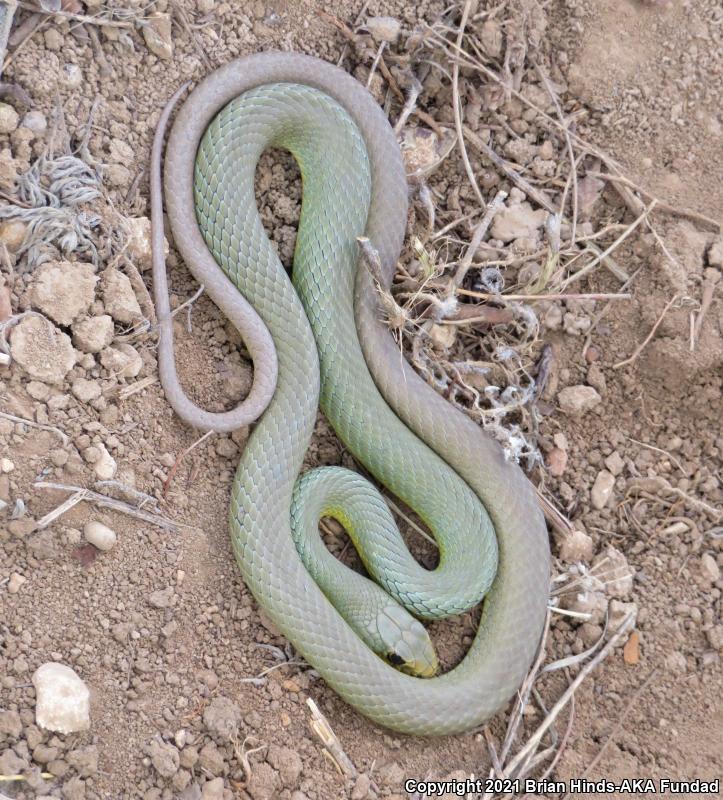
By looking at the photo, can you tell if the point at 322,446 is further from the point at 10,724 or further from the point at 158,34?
the point at 158,34

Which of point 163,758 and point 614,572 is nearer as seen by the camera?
point 163,758

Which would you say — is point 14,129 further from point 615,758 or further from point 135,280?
point 615,758

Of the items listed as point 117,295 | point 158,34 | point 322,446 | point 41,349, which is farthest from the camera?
point 322,446

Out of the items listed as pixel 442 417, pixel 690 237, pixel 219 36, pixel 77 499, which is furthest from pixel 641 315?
pixel 77 499

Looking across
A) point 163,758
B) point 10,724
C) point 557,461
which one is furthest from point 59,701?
point 557,461

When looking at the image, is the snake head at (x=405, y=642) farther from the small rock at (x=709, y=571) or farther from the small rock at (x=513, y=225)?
the small rock at (x=513, y=225)

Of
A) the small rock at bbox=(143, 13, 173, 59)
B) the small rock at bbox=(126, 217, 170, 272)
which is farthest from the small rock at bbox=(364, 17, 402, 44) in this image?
the small rock at bbox=(126, 217, 170, 272)

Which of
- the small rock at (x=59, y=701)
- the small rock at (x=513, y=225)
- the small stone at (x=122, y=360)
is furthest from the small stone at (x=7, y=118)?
the small rock at (x=513, y=225)
